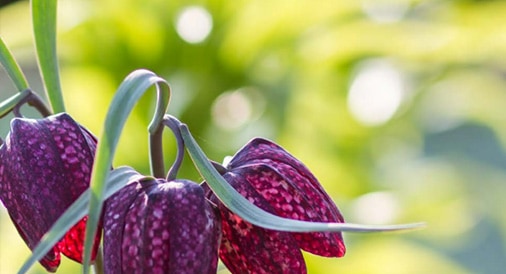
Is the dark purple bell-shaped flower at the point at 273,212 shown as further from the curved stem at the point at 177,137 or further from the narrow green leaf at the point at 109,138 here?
the narrow green leaf at the point at 109,138

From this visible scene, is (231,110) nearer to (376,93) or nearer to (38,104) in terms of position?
(376,93)

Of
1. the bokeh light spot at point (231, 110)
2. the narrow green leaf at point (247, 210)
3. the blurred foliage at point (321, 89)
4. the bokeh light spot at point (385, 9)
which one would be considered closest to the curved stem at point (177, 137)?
the narrow green leaf at point (247, 210)

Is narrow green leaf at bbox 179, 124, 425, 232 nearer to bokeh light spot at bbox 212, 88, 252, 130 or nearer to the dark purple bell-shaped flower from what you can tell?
the dark purple bell-shaped flower

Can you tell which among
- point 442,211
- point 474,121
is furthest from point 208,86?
point 474,121

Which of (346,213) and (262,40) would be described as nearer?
(346,213)

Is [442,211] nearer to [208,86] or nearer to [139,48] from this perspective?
[208,86]

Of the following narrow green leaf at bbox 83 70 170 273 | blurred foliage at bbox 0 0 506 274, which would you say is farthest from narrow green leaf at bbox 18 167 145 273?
blurred foliage at bbox 0 0 506 274
